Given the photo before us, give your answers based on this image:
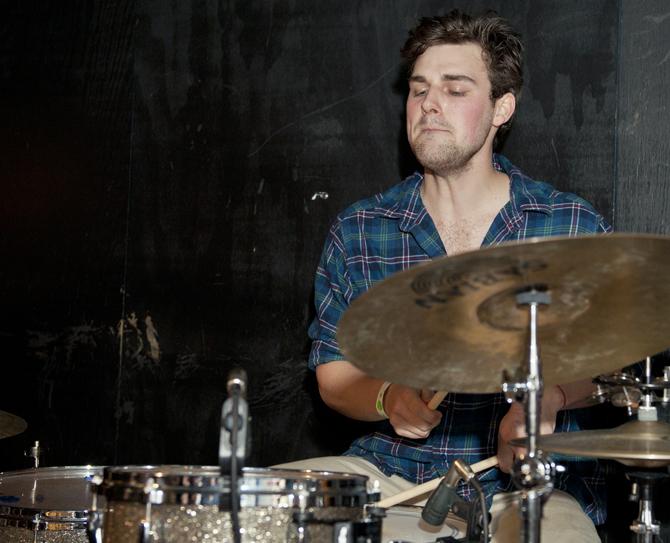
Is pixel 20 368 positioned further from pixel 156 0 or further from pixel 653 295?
pixel 653 295

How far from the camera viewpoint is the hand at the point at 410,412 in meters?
2.10

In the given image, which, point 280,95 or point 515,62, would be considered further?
point 280,95

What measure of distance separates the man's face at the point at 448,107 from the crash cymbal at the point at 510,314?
3.10ft

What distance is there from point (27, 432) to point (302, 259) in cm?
100

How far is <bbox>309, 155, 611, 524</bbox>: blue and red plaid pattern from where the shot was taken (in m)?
2.45

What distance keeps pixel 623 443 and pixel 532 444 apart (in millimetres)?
347

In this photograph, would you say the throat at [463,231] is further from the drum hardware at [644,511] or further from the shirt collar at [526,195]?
the drum hardware at [644,511]

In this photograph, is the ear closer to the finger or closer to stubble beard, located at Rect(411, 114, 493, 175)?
stubble beard, located at Rect(411, 114, 493, 175)

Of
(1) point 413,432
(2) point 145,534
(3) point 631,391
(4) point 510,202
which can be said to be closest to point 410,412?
(1) point 413,432

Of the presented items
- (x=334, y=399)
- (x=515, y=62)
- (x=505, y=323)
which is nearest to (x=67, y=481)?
(x=334, y=399)

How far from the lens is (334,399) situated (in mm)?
2506

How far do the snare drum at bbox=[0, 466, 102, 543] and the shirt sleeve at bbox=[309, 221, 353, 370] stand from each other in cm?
64

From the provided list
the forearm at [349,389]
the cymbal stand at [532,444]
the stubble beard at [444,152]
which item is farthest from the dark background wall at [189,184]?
the cymbal stand at [532,444]

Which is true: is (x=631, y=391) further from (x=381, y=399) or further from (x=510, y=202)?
(x=510, y=202)
